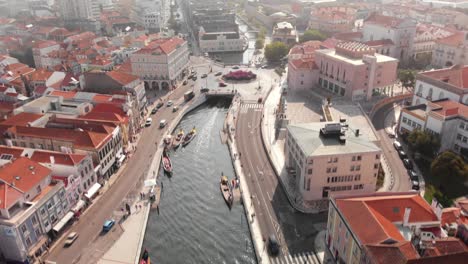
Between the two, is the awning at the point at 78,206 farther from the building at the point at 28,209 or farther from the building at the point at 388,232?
the building at the point at 388,232

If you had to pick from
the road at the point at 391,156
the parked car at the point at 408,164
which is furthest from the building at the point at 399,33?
the parked car at the point at 408,164

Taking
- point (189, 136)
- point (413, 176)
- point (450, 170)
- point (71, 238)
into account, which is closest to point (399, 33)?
point (413, 176)

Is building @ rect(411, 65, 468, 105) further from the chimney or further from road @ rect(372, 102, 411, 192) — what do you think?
the chimney

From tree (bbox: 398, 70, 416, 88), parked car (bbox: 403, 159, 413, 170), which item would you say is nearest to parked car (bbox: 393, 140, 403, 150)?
parked car (bbox: 403, 159, 413, 170)

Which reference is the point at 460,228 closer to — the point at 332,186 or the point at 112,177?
the point at 332,186

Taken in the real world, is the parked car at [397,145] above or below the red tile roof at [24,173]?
below
